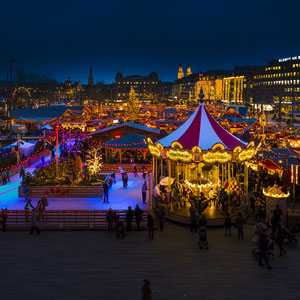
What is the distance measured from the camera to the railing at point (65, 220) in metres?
13.4

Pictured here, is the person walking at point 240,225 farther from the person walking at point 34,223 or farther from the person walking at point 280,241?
the person walking at point 34,223

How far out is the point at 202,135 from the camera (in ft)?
50.1

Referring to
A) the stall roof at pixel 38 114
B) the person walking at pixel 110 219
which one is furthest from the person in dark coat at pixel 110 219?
the stall roof at pixel 38 114

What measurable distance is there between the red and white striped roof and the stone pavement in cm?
386

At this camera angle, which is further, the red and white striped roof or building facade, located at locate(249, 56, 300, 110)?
building facade, located at locate(249, 56, 300, 110)

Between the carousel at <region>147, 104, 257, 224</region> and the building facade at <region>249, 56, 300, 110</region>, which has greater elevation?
the building facade at <region>249, 56, 300, 110</region>

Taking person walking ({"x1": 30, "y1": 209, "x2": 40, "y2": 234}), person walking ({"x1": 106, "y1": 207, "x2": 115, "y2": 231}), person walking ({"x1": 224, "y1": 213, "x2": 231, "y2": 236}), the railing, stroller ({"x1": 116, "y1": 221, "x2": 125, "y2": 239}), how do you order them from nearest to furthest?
1. stroller ({"x1": 116, "y1": 221, "x2": 125, "y2": 239})
2. person walking ({"x1": 224, "y1": 213, "x2": 231, "y2": 236})
3. person walking ({"x1": 30, "y1": 209, "x2": 40, "y2": 234})
4. person walking ({"x1": 106, "y1": 207, "x2": 115, "y2": 231})
5. the railing

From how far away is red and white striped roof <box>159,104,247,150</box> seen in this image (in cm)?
1495

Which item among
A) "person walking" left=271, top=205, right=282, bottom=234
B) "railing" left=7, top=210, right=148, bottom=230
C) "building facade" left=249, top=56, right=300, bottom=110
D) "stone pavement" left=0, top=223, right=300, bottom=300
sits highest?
"building facade" left=249, top=56, right=300, bottom=110

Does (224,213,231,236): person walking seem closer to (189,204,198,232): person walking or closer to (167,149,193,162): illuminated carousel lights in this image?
(189,204,198,232): person walking

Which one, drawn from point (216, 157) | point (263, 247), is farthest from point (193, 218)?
point (263, 247)

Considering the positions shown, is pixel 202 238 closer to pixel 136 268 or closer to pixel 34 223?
pixel 136 268

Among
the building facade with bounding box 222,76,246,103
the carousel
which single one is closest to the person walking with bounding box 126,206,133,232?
the carousel

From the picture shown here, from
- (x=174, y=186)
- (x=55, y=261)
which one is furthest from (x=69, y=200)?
(x=55, y=261)
